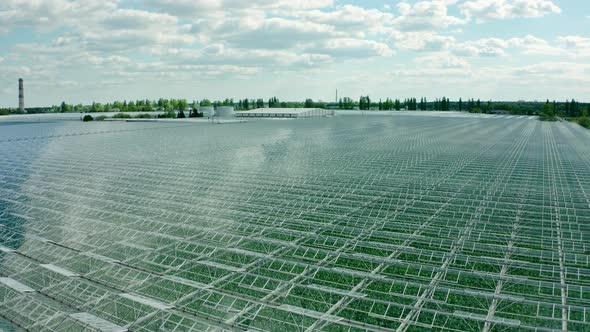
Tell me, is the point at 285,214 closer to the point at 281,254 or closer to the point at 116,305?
the point at 281,254

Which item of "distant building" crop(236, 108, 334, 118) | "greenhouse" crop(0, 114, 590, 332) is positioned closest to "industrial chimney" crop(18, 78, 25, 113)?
"distant building" crop(236, 108, 334, 118)

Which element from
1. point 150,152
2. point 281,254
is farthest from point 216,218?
point 150,152

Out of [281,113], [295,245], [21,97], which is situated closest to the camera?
[295,245]

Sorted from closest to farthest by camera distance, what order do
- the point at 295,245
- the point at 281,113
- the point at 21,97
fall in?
the point at 295,245
the point at 281,113
the point at 21,97

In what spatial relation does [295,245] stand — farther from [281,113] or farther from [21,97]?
[21,97]

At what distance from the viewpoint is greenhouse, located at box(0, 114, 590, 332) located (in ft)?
50.0

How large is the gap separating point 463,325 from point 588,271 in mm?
5804

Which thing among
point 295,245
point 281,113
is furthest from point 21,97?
point 295,245

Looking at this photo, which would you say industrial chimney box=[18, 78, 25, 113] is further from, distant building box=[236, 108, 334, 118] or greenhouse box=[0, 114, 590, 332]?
greenhouse box=[0, 114, 590, 332]

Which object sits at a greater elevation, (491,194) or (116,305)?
(491,194)

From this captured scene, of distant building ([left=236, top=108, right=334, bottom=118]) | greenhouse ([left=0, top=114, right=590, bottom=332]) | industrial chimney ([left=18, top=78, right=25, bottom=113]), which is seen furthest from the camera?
industrial chimney ([left=18, top=78, right=25, bottom=113])

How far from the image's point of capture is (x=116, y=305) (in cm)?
1571

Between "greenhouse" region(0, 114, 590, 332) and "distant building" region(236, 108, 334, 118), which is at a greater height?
"distant building" region(236, 108, 334, 118)

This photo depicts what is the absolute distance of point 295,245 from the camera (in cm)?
2067
